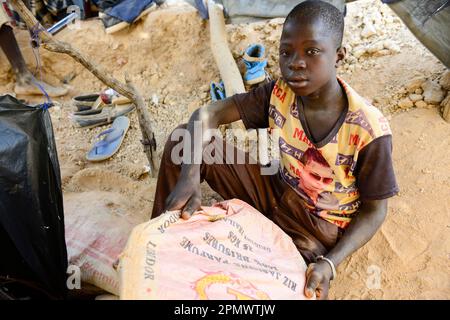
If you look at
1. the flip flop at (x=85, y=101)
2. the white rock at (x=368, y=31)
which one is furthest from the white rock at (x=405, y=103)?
the flip flop at (x=85, y=101)

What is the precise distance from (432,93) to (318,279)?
5.24 feet

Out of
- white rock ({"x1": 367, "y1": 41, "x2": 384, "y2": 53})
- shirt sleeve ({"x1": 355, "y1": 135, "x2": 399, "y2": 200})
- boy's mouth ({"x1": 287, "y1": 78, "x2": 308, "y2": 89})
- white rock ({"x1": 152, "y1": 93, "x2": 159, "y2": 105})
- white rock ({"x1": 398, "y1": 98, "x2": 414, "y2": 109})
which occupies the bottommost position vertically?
white rock ({"x1": 152, "y1": 93, "x2": 159, "y2": 105})

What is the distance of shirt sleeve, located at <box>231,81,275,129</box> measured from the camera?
1612mm

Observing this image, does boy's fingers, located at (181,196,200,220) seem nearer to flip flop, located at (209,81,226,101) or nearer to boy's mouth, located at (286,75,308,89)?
boy's mouth, located at (286,75,308,89)

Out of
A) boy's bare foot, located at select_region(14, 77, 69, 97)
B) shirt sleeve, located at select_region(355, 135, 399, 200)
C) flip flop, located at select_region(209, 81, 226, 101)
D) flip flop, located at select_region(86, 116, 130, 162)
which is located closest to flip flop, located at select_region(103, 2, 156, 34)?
boy's bare foot, located at select_region(14, 77, 69, 97)

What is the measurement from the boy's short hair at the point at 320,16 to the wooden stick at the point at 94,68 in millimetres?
1086

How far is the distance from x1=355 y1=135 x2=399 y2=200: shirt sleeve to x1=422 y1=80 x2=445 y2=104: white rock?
1209 millimetres

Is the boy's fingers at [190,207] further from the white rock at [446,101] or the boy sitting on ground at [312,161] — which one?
the white rock at [446,101]

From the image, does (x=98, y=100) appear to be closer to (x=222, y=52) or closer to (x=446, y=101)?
(x=222, y=52)

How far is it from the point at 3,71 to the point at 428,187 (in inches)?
142

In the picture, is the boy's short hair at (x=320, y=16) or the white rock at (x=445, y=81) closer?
the boy's short hair at (x=320, y=16)

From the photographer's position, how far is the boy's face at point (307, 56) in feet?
4.18

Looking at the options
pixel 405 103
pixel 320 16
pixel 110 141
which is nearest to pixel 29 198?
pixel 320 16

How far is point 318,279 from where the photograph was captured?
1.27 m
